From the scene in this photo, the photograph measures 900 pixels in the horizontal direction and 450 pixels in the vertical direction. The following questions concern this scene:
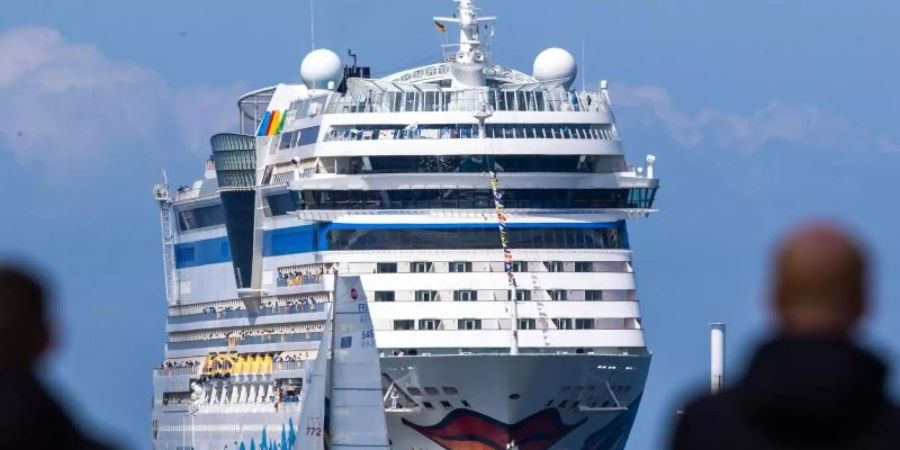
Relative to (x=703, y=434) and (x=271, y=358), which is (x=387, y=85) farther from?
(x=703, y=434)

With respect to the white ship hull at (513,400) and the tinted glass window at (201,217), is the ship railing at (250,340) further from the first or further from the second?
the white ship hull at (513,400)

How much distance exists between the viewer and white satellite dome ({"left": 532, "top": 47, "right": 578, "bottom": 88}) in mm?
63562

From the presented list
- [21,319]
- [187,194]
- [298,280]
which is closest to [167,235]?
[187,194]

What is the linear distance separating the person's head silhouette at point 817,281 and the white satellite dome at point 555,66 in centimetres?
5808

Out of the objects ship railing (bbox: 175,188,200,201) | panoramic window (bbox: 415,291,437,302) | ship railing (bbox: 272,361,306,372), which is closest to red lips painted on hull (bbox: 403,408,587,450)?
panoramic window (bbox: 415,291,437,302)

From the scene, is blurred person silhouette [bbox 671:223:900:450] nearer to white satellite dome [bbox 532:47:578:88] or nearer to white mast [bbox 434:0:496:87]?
white mast [bbox 434:0:496:87]

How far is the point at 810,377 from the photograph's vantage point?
17.1 ft

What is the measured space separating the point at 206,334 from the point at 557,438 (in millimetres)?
15966

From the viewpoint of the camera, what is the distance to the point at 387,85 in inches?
2295

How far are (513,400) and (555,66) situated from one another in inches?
430

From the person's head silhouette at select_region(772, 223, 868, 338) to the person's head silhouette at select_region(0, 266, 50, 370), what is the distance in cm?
162

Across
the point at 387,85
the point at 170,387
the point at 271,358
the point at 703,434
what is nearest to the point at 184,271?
the point at 170,387

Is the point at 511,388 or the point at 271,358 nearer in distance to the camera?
the point at 511,388

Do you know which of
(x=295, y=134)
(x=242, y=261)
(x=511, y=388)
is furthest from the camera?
(x=242, y=261)
